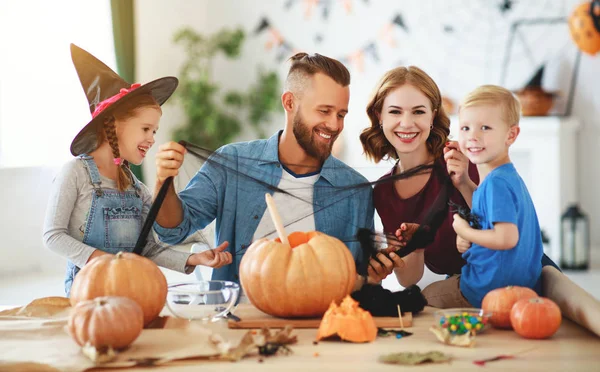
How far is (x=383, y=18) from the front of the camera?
6.54 meters

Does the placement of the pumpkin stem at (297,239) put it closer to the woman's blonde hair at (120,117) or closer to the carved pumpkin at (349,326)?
the carved pumpkin at (349,326)

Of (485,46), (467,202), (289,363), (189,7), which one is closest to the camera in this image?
(289,363)

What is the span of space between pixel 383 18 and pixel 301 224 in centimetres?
463

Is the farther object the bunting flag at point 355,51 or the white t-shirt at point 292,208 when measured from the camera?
the bunting flag at point 355,51

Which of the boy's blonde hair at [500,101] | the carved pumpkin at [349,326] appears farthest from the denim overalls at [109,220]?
the boy's blonde hair at [500,101]

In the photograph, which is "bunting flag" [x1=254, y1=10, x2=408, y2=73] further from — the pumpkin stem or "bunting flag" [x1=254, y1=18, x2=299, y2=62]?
the pumpkin stem

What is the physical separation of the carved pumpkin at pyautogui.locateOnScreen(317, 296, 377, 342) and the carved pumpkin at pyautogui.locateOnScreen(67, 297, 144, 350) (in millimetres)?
361

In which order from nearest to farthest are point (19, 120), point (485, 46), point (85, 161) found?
point (85, 161) < point (19, 120) < point (485, 46)

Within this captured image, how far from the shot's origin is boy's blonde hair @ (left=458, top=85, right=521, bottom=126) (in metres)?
1.78

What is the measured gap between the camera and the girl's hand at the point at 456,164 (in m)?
1.98

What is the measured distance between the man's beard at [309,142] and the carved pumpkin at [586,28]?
423 cm

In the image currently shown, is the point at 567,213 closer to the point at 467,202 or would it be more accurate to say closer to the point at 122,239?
the point at 467,202

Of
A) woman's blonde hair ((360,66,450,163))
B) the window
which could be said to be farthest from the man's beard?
the window

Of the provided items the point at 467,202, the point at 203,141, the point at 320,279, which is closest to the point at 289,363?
the point at 320,279
